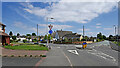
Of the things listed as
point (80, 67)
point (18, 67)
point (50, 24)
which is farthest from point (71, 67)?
point (50, 24)

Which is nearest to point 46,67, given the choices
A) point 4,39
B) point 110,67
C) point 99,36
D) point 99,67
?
point 99,67

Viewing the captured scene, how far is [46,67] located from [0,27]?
22.0m

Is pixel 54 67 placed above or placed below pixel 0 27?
below

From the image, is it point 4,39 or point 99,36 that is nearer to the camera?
point 4,39

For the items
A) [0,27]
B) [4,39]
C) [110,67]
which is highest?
[0,27]

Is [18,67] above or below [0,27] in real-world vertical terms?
below

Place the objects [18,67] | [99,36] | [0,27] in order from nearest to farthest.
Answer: [18,67], [0,27], [99,36]

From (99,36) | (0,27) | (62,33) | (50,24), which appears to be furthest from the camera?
(99,36)

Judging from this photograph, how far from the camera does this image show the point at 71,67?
6.91m

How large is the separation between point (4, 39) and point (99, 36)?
96.7 metres

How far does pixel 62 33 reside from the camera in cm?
6981

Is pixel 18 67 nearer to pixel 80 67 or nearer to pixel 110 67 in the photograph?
A: pixel 80 67

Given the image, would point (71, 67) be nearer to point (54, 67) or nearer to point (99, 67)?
point (54, 67)

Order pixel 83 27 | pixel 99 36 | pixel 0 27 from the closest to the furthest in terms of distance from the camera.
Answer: pixel 0 27, pixel 83 27, pixel 99 36
